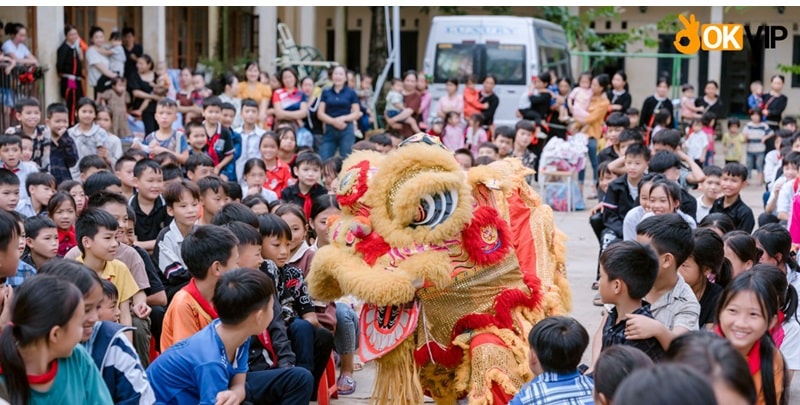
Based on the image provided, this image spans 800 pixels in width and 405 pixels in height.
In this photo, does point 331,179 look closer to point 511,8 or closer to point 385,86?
point 385,86

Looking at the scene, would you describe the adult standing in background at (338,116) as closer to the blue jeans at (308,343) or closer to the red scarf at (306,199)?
the red scarf at (306,199)

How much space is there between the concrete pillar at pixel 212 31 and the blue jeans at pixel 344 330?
14419mm

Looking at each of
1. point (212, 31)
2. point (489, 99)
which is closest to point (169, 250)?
point (489, 99)

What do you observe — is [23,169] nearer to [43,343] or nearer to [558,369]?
[43,343]

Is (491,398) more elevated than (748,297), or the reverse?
(748,297)

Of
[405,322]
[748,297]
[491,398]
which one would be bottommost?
[491,398]

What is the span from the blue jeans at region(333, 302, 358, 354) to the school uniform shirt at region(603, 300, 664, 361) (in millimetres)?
2039

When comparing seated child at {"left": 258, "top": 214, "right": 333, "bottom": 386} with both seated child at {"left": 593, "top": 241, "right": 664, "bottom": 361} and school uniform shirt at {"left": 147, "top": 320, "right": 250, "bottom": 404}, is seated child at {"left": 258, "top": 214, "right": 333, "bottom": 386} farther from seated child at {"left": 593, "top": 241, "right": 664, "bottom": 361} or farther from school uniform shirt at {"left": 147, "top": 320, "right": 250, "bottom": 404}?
seated child at {"left": 593, "top": 241, "right": 664, "bottom": 361}

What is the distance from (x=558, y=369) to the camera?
12.1 ft

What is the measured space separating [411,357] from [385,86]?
16.0m

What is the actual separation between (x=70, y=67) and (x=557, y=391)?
10604 mm

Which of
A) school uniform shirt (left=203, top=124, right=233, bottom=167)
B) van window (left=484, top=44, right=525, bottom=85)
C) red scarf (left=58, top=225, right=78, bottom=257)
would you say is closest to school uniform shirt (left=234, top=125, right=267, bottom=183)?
school uniform shirt (left=203, top=124, right=233, bottom=167)

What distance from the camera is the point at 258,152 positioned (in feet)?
33.8

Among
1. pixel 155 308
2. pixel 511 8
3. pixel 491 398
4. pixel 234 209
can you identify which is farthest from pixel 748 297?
pixel 511 8
